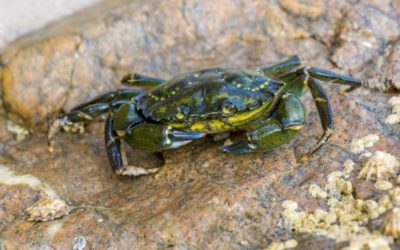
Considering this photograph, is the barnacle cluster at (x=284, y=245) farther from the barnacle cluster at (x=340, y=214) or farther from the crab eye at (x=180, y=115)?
the crab eye at (x=180, y=115)

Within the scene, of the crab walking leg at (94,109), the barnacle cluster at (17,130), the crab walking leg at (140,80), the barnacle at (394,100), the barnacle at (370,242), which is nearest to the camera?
the barnacle at (370,242)

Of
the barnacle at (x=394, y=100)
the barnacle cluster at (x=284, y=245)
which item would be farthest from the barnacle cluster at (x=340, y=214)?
the barnacle at (x=394, y=100)

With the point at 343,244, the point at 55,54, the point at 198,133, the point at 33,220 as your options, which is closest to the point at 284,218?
the point at 343,244

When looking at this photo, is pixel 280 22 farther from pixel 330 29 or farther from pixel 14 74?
pixel 14 74

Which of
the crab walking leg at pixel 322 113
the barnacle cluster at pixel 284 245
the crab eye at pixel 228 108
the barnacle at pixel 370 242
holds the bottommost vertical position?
the barnacle cluster at pixel 284 245

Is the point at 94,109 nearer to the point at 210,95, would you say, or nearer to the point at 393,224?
the point at 210,95
